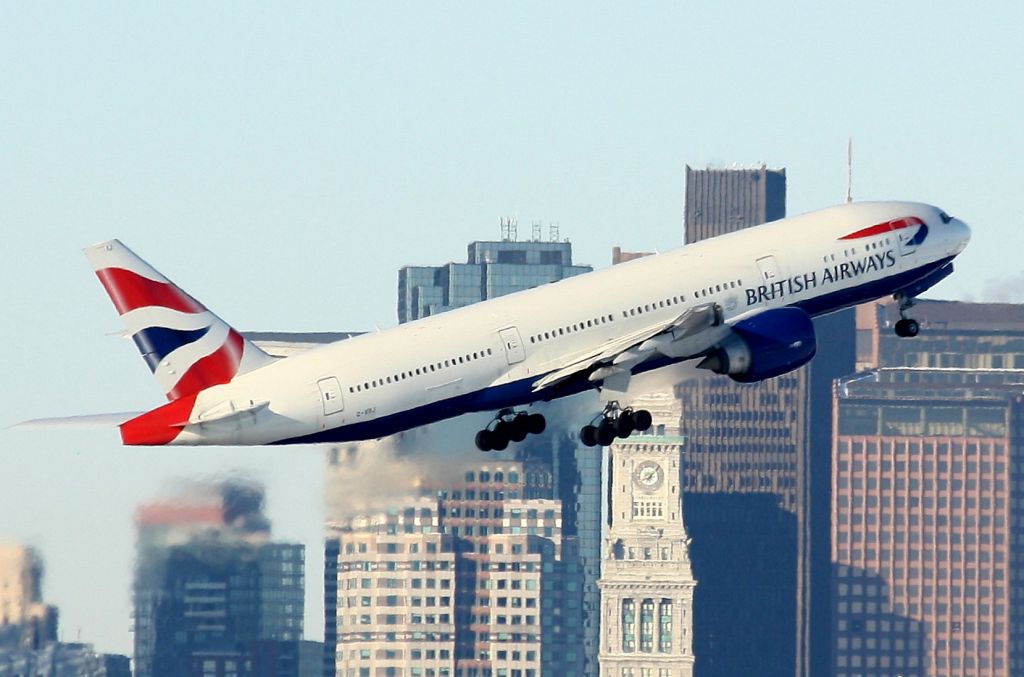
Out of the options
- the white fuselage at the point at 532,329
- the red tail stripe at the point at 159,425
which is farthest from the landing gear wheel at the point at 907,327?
the red tail stripe at the point at 159,425

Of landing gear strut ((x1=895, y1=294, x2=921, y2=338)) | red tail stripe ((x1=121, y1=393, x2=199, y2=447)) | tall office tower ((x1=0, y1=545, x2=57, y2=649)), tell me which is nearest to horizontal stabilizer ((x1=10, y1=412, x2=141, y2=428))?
red tail stripe ((x1=121, y1=393, x2=199, y2=447))

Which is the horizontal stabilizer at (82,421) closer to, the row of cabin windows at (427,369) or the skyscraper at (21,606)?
the row of cabin windows at (427,369)

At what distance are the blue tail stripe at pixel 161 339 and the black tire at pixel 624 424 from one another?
608 inches

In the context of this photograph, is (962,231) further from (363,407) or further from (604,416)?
(363,407)

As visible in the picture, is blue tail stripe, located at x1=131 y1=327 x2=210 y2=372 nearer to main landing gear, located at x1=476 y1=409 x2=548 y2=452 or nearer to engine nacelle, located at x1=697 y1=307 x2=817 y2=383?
main landing gear, located at x1=476 y1=409 x2=548 y2=452

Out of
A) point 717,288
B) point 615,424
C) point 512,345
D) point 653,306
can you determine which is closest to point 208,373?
point 512,345

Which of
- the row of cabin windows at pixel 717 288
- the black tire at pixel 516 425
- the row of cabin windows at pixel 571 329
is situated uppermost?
the row of cabin windows at pixel 717 288

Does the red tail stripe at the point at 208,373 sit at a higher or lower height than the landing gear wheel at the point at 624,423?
higher

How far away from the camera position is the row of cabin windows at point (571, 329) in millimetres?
96812

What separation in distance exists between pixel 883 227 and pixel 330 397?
81.0 feet

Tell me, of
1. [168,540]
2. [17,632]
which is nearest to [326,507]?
[168,540]

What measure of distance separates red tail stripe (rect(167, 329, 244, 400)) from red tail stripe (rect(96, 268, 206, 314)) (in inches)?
88.8

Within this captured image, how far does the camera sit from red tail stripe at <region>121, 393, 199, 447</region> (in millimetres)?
92188

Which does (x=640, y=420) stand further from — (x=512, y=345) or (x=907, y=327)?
(x=907, y=327)
